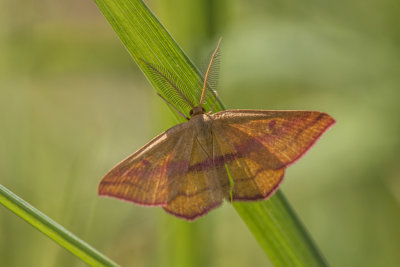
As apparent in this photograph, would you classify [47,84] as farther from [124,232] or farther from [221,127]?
[221,127]

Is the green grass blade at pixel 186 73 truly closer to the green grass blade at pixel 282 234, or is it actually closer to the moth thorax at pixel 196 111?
the green grass blade at pixel 282 234

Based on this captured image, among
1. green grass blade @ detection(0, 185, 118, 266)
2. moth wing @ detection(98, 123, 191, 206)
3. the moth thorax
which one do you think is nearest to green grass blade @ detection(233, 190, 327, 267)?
moth wing @ detection(98, 123, 191, 206)

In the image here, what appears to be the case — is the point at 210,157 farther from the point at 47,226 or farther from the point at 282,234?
the point at 47,226

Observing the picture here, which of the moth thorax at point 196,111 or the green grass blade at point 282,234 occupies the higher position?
the moth thorax at point 196,111

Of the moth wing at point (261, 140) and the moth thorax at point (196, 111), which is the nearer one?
the moth wing at point (261, 140)

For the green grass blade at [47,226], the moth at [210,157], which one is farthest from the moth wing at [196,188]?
the green grass blade at [47,226]

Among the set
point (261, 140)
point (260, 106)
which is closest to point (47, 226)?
point (261, 140)
